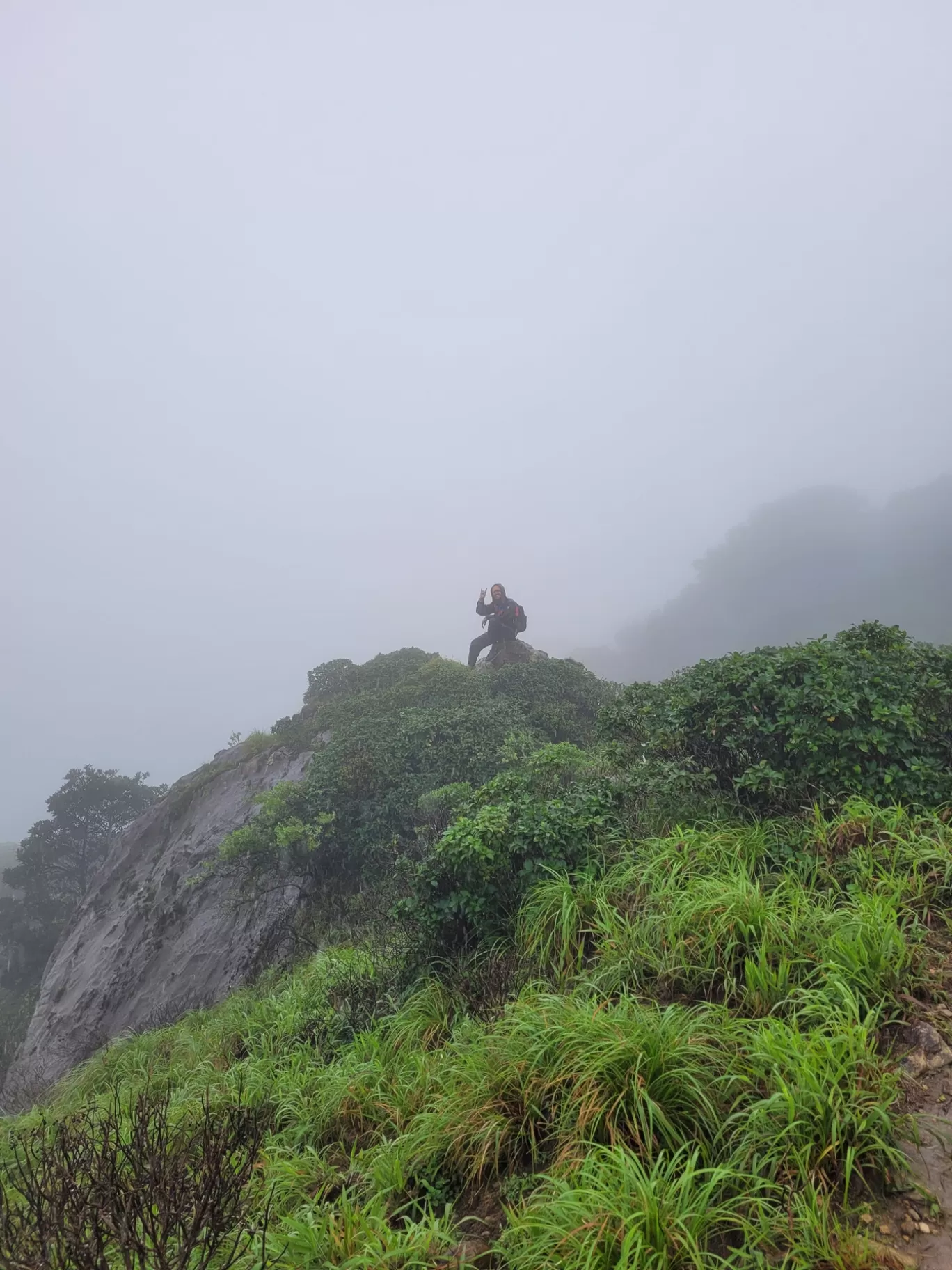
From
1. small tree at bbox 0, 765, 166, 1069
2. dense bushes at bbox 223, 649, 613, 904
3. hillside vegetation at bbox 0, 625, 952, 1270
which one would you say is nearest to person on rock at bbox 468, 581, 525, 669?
dense bushes at bbox 223, 649, 613, 904

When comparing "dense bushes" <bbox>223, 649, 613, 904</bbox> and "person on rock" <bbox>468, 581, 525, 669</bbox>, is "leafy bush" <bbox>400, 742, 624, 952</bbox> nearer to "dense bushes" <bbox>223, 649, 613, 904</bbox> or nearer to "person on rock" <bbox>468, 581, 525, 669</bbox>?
"dense bushes" <bbox>223, 649, 613, 904</bbox>

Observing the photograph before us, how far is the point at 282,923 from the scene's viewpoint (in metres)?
10.2

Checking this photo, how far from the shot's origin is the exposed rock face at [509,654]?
18.4m

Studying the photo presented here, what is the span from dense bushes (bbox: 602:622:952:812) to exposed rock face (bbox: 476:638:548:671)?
12012 millimetres

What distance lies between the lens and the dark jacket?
19016mm

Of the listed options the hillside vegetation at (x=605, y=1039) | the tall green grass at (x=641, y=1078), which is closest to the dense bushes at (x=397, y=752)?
the hillside vegetation at (x=605, y=1039)

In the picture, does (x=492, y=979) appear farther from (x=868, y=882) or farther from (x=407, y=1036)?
(x=868, y=882)

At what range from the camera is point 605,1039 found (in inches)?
124

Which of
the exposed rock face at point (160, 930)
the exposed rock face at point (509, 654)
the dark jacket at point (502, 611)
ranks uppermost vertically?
the dark jacket at point (502, 611)

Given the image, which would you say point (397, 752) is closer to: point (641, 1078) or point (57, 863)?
point (641, 1078)

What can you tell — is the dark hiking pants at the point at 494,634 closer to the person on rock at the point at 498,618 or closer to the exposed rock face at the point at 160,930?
the person on rock at the point at 498,618

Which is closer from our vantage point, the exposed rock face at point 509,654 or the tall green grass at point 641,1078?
the tall green grass at point 641,1078

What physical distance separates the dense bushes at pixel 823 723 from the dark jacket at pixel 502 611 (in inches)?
503

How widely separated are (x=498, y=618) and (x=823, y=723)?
14139 millimetres
